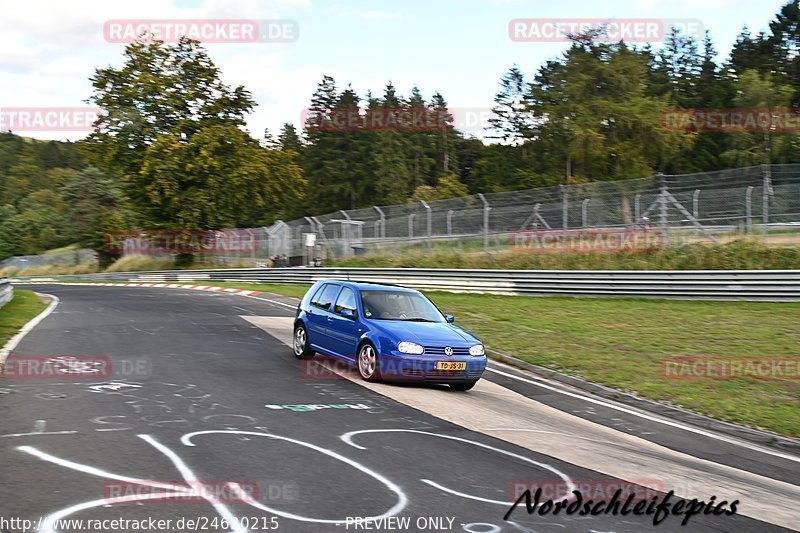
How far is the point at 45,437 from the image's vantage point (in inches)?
285

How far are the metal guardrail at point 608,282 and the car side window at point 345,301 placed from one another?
579 centimetres

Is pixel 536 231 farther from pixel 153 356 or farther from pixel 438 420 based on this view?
pixel 438 420

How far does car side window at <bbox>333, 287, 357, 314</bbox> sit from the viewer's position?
487 inches

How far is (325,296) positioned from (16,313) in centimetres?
1072

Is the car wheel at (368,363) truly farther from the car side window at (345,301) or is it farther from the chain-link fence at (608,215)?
the chain-link fence at (608,215)

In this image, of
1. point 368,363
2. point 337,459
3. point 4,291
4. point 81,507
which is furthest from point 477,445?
point 4,291

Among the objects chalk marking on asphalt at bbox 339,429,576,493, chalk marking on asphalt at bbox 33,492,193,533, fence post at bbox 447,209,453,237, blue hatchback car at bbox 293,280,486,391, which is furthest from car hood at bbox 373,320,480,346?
fence post at bbox 447,209,453,237

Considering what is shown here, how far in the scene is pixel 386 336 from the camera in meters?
11.0

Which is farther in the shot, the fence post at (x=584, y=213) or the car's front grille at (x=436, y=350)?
the fence post at (x=584, y=213)

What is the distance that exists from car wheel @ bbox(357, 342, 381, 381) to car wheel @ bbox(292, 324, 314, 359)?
201 centimetres

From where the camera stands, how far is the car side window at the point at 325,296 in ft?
43.2

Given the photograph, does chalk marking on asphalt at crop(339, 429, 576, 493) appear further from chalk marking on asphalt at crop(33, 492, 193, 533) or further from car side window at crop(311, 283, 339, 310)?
car side window at crop(311, 283, 339, 310)

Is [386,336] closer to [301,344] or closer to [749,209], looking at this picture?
[301,344]

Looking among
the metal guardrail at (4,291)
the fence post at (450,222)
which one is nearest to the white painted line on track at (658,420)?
the metal guardrail at (4,291)
